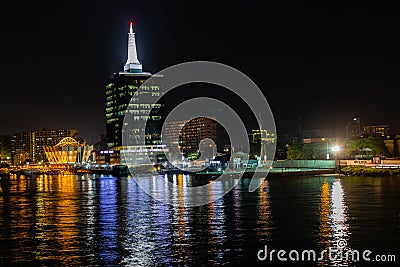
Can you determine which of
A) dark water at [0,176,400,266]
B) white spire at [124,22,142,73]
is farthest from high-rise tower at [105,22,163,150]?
dark water at [0,176,400,266]

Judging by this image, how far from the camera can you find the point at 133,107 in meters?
165

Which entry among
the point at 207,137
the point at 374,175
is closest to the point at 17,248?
the point at 374,175

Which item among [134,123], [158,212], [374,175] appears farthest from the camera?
[134,123]

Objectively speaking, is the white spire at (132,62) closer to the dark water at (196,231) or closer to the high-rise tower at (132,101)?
the high-rise tower at (132,101)

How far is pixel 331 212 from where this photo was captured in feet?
91.9

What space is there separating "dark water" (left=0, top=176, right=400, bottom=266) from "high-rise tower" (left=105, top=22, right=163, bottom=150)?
5024 inches

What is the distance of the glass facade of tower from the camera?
16325 cm

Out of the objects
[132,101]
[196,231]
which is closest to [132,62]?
[132,101]

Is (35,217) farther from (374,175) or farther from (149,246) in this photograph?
(374,175)

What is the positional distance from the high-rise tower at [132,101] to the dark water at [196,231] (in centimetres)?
12760

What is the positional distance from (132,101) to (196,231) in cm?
14435

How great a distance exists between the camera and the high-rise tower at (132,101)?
164 m

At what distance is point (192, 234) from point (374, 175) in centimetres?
4041

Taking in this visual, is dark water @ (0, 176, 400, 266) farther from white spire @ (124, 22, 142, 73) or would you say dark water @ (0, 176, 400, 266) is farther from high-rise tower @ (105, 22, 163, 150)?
white spire @ (124, 22, 142, 73)
